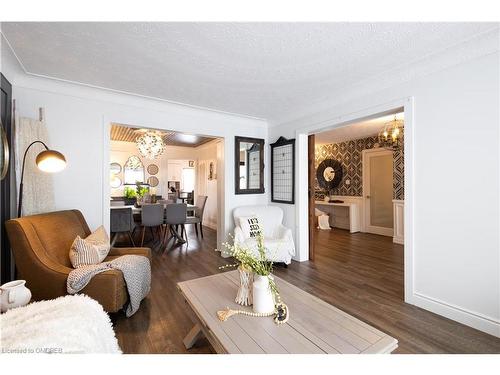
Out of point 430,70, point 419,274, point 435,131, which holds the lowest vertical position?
point 419,274

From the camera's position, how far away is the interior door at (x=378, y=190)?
5.41 metres

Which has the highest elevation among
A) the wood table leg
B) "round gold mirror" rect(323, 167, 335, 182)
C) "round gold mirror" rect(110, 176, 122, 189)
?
"round gold mirror" rect(323, 167, 335, 182)

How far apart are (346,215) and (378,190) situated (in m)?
1.00

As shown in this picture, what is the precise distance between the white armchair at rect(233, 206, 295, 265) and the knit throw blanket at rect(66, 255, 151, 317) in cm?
140

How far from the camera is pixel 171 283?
9.46ft

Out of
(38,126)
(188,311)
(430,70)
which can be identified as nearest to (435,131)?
(430,70)

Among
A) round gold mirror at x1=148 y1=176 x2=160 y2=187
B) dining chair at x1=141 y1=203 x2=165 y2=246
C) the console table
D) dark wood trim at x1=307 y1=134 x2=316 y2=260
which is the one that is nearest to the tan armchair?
dining chair at x1=141 y1=203 x2=165 y2=246

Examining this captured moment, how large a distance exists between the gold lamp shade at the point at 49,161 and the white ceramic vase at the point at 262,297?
1.84 m

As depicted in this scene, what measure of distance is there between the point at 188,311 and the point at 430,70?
10.6 feet

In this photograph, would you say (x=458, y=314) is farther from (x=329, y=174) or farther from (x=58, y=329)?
(x=329, y=174)

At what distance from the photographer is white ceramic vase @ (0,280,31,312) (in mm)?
1335

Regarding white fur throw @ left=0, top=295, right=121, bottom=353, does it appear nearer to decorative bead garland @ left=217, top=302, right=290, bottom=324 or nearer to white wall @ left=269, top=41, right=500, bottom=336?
decorative bead garland @ left=217, top=302, right=290, bottom=324

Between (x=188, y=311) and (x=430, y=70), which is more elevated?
(x=430, y=70)
